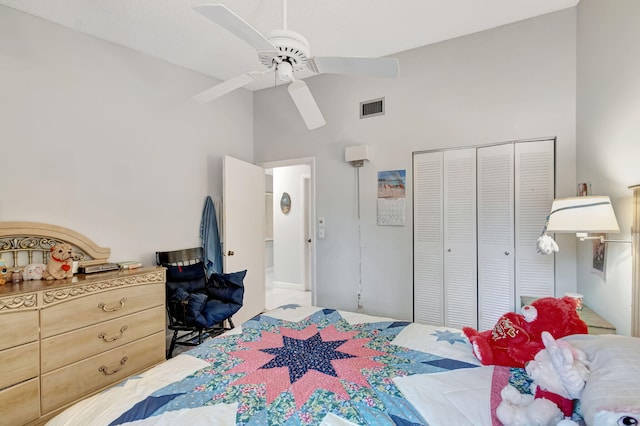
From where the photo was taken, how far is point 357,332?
1791 mm

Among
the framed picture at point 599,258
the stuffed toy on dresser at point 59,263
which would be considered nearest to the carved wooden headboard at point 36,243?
the stuffed toy on dresser at point 59,263

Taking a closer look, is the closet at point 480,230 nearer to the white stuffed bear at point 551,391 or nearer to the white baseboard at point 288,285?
the white stuffed bear at point 551,391

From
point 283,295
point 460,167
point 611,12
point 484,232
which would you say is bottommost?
point 283,295

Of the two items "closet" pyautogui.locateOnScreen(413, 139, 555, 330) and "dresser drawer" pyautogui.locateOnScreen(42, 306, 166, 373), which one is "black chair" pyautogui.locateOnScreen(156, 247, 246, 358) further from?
"closet" pyautogui.locateOnScreen(413, 139, 555, 330)

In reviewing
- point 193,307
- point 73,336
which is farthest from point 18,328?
point 193,307

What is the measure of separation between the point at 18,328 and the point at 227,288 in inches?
55.7

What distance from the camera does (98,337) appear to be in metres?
2.13

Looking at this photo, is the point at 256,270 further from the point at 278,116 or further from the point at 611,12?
the point at 611,12

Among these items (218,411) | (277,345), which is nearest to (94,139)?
(277,345)

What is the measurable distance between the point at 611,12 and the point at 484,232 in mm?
1650

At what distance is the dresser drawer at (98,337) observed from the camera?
1893mm

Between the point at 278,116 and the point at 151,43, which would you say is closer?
the point at 151,43

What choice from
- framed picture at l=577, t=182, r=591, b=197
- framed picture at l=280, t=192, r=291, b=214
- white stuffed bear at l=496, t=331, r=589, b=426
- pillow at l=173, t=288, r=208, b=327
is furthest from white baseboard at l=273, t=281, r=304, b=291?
white stuffed bear at l=496, t=331, r=589, b=426

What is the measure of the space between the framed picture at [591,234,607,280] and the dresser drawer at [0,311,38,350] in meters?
3.45
